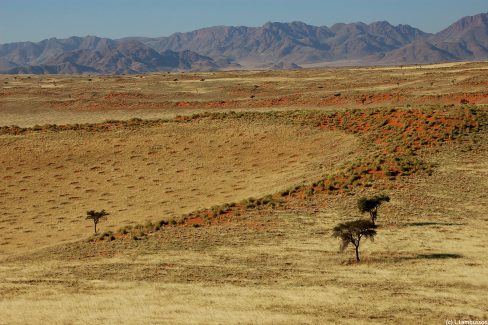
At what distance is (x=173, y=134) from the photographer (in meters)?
62.4

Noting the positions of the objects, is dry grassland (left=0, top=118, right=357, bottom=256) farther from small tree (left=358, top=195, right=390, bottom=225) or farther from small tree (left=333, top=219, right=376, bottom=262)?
small tree (left=333, top=219, right=376, bottom=262)

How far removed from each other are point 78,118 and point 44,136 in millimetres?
19240

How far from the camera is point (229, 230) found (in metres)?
32.8

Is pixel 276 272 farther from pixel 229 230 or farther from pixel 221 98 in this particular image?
pixel 221 98

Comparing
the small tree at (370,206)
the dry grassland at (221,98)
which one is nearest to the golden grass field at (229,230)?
the small tree at (370,206)

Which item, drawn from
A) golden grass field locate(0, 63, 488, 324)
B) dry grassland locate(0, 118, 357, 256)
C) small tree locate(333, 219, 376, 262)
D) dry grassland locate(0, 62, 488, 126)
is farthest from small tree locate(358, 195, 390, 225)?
dry grassland locate(0, 62, 488, 126)

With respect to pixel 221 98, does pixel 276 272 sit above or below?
below

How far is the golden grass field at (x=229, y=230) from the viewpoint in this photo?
21375 mm

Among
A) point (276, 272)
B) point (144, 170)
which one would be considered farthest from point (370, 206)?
point (144, 170)

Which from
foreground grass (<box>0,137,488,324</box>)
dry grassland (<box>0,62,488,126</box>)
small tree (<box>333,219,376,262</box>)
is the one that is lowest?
foreground grass (<box>0,137,488,324</box>)

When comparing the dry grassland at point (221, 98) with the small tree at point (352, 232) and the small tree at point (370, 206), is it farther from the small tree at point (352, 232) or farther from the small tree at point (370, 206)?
the small tree at point (352, 232)

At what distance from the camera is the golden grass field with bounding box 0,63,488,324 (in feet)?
70.1

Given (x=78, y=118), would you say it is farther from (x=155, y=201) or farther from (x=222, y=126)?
(x=155, y=201)

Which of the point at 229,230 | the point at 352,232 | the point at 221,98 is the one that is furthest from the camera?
the point at 221,98
